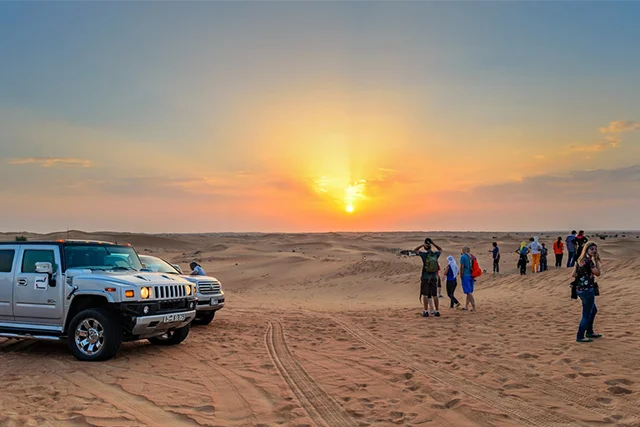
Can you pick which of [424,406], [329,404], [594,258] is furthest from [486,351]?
[329,404]

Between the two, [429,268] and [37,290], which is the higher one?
[429,268]

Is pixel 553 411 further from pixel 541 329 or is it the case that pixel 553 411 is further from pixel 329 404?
pixel 541 329

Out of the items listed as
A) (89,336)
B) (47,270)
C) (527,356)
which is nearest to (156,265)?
(47,270)

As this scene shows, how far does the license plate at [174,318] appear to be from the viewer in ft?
29.3

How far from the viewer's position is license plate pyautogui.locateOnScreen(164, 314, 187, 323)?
893 cm

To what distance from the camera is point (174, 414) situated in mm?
6004

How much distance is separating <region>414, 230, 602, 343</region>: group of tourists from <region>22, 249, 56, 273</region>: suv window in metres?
8.57

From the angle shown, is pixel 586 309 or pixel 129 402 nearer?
pixel 129 402

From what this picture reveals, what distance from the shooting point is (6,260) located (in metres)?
9.65

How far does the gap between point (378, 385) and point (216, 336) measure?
5237mm

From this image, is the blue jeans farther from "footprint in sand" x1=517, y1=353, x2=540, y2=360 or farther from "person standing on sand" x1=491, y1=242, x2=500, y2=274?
"person standing on sand" x1=491, y1=242, x2=500, y2=274

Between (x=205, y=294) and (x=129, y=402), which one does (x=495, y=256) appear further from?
(x=129, y=402)

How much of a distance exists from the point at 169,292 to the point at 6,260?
130 inches

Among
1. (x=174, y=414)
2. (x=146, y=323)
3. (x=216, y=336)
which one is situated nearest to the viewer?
(x=174, y=414)
